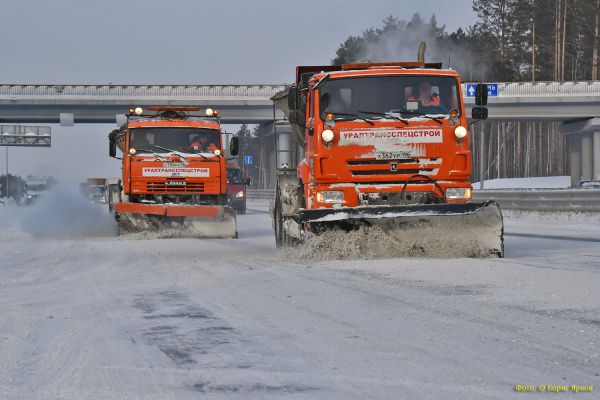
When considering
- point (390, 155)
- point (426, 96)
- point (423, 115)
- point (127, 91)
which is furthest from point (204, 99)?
point (390, 155)

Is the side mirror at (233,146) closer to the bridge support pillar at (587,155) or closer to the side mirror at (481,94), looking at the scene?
the side mirror at (481,94)

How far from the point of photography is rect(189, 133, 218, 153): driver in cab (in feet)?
67.2

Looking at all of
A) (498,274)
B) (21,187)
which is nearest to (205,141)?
(498,274)

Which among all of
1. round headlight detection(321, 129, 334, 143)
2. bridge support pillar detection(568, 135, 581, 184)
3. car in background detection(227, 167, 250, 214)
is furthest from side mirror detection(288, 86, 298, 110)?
bridge support pillar detection(568, 135, 581, 184)

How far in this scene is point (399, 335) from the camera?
5.90 m

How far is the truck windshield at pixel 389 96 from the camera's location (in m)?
12.7

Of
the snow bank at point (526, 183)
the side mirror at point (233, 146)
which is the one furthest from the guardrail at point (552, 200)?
the snow bank at point (526, 183)

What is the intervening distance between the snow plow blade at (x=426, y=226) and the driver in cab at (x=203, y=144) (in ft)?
27.0

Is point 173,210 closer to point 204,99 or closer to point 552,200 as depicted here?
point 552,200

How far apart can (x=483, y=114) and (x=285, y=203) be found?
344cm

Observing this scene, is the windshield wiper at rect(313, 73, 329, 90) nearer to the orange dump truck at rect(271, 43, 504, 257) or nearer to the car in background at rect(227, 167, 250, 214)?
the orange dump truck at rect(271, 43, 504, 257)

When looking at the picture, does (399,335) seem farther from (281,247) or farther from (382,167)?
(281,247)

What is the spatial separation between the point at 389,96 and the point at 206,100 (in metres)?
48.3

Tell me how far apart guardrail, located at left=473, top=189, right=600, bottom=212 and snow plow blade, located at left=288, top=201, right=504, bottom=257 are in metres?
13.4
